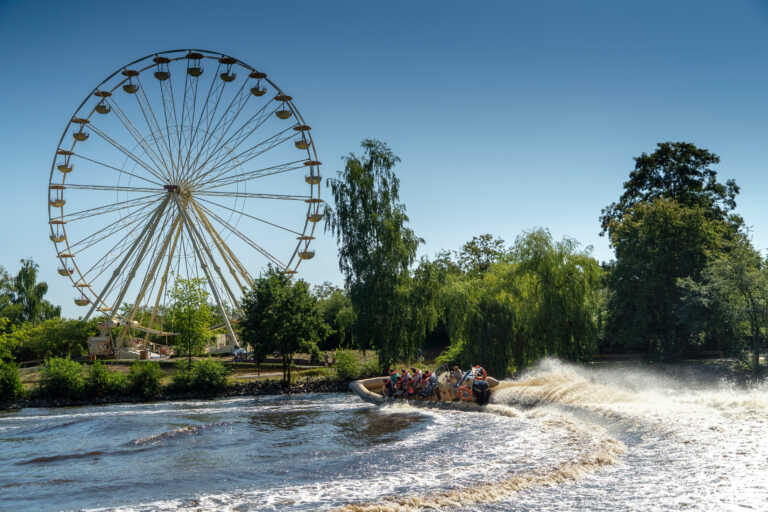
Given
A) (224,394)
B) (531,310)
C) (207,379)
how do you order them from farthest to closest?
(224,394), (207,379), (531,310)

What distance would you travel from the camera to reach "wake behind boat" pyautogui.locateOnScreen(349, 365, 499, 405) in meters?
21.0

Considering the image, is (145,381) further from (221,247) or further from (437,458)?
(437,458)

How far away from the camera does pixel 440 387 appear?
23203 mm

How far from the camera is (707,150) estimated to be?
49.8 metres

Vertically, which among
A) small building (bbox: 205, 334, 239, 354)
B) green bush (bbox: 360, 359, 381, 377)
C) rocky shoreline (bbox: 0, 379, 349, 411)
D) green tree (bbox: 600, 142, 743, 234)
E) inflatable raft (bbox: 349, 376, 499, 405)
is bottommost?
rocky shoreline (bbox: 0, 379, 349, 411)

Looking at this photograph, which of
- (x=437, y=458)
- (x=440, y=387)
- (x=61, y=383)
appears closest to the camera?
(x=437, y=458)

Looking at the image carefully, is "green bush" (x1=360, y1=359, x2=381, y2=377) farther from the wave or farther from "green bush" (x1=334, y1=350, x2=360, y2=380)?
the wave

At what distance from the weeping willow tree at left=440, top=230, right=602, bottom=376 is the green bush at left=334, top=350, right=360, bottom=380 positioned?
25.4 ft

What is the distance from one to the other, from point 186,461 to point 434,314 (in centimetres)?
2167

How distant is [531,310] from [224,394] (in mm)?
17706

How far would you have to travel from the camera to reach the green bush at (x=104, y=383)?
33.8 m

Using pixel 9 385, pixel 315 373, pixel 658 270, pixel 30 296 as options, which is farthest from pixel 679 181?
pixel 30 296

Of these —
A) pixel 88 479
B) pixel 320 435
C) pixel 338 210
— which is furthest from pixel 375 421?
pixel 338 210

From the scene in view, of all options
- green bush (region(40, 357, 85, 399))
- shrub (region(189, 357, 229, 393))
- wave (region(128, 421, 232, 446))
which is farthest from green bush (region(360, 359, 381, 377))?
green bush (region(40, 357, 85, 399))
